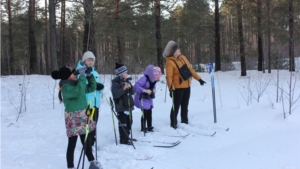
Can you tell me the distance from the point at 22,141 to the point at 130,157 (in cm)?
234

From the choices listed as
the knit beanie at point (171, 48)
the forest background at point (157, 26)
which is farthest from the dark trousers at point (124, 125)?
the forest background at point (157, 26)

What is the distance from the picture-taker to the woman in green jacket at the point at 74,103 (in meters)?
3.51

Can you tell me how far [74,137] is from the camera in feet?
12.0

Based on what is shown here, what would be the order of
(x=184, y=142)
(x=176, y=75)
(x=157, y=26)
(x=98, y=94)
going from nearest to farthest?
(x=98, y=94) < (x=184, y=142) < (x=176, y=75) < (x=157, y=26)

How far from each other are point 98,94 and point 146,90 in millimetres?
1209

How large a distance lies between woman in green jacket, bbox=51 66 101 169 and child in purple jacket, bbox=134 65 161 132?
1.90 meters

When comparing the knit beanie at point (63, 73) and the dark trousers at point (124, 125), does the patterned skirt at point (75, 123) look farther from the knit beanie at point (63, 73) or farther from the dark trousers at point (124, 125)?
the dark trousers at point (124, 125)

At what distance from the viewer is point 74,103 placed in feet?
11.9

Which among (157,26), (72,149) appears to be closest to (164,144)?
(72,149)

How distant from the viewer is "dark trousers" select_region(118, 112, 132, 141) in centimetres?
487

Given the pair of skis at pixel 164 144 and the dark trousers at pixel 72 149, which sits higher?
the dark trousers at pixel 72 149

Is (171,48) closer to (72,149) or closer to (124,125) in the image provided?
(124,125)

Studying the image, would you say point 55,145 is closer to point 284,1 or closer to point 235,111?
point 235,111

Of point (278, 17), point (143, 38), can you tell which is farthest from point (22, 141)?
point (143, 38)
